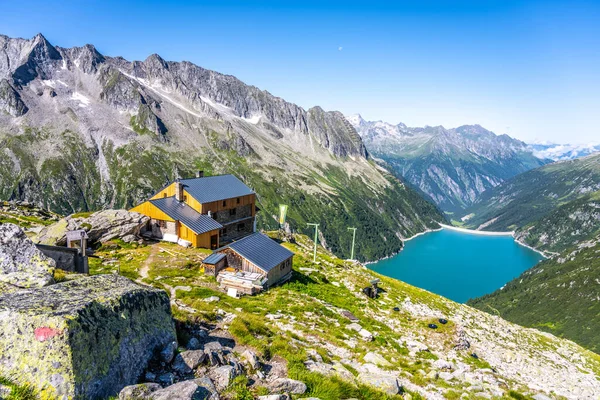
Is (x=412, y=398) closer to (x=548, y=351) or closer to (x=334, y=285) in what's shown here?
(x=334, y=285)

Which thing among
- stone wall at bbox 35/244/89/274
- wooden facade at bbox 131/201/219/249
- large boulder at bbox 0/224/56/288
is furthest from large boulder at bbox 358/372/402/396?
wooden facade at bbox 131/201/219/249

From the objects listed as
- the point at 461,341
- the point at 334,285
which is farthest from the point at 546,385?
the point at 334,285

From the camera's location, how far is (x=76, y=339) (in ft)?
29.6

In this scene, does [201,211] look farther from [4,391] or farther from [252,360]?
[4,391]

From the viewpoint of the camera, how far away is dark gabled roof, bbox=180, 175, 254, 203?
2205 inches

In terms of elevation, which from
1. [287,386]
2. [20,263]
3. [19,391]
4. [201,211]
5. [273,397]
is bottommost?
[287,386]

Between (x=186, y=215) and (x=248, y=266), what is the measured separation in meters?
17.8

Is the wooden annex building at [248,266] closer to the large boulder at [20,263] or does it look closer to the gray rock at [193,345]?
the gray rock at [193,345]

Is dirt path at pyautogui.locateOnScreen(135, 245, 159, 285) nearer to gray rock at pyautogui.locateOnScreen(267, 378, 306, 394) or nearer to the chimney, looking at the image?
the chimney

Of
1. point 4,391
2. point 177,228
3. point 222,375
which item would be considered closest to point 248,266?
point 177,228

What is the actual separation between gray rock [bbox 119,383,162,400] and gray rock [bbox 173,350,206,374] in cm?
253

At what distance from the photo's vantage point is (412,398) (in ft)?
55.2

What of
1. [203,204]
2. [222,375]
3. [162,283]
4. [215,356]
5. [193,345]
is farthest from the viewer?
[203,204]

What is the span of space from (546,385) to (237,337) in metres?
29.4
